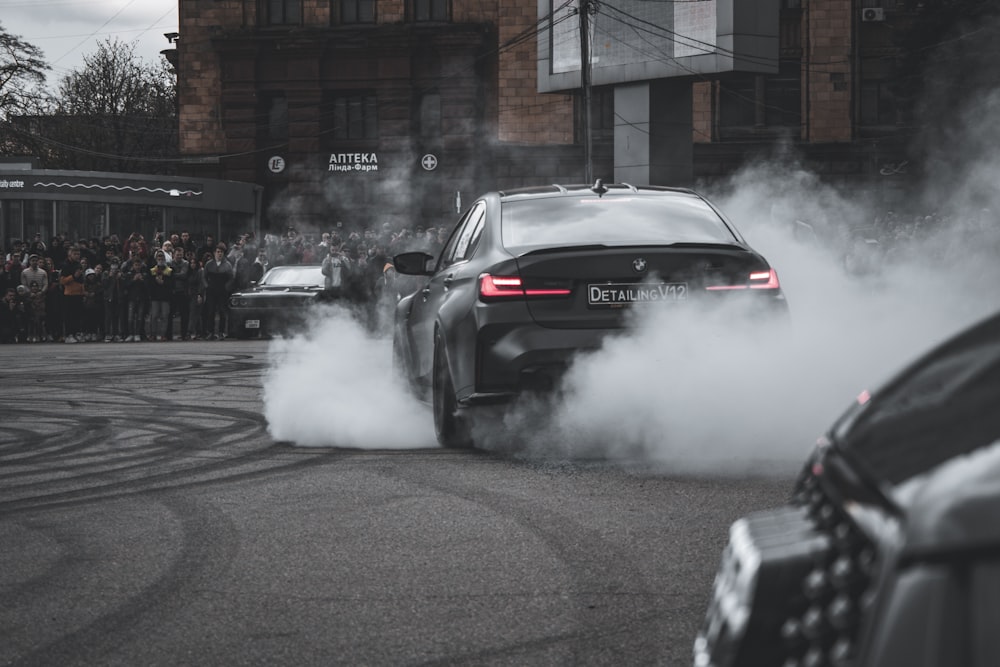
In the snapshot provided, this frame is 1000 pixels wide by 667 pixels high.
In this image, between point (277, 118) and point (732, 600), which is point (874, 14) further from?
point (732, 600)

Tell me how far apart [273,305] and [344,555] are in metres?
21.4

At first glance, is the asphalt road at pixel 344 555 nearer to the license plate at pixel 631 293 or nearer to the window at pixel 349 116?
the license plate at pixel 631 293

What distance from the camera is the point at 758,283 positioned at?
309 inches

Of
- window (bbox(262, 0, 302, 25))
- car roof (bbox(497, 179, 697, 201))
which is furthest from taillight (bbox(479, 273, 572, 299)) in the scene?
window (bbox(262, 0, 302, 25))

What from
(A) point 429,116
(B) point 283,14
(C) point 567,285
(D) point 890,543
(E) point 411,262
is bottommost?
(D) point 890,543

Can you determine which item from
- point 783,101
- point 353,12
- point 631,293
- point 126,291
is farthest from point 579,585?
point 353,12

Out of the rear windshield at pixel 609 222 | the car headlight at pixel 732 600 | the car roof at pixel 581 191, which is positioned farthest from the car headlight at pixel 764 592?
the car roof at pixel 581 191

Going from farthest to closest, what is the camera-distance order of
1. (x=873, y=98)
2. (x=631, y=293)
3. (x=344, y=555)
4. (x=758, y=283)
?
(x=873, y=98), (x=758, y=283), (x=631, y=293), (x=344, y=555)

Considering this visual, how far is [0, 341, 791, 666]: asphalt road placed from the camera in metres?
4.18

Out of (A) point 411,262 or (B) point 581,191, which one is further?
(A) point 411,262

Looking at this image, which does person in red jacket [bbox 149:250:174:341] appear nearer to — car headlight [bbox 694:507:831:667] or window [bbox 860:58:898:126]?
car headlight [bbox 694:507:831:667]

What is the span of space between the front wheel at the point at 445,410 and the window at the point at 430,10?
4027cm

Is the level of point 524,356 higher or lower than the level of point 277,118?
lower

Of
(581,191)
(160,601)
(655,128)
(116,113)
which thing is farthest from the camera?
(116,113)
